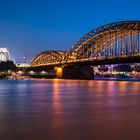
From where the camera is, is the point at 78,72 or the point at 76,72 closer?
the point at 78,72

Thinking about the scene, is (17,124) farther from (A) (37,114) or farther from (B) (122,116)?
(B) (122,116)

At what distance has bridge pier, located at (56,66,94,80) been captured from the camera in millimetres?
150100

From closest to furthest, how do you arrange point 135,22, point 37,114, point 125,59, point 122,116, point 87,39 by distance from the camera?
point 122,116 < point 37,114 < point 125,59 < point 135,22 < point 87,39

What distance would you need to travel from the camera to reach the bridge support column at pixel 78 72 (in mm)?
150125

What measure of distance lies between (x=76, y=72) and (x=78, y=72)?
0.95 m

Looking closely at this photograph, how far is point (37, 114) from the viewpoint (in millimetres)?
24484

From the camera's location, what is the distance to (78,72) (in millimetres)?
151250

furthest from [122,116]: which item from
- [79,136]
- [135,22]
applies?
[135,22]

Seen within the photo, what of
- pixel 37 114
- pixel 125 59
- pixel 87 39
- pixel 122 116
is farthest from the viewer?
pixel 87 39

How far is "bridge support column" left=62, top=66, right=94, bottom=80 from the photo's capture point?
150 metres

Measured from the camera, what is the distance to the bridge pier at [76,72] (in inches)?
5909

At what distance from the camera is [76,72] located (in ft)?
498

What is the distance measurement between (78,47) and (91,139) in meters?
140

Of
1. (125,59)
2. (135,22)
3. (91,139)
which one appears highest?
(135,22)
